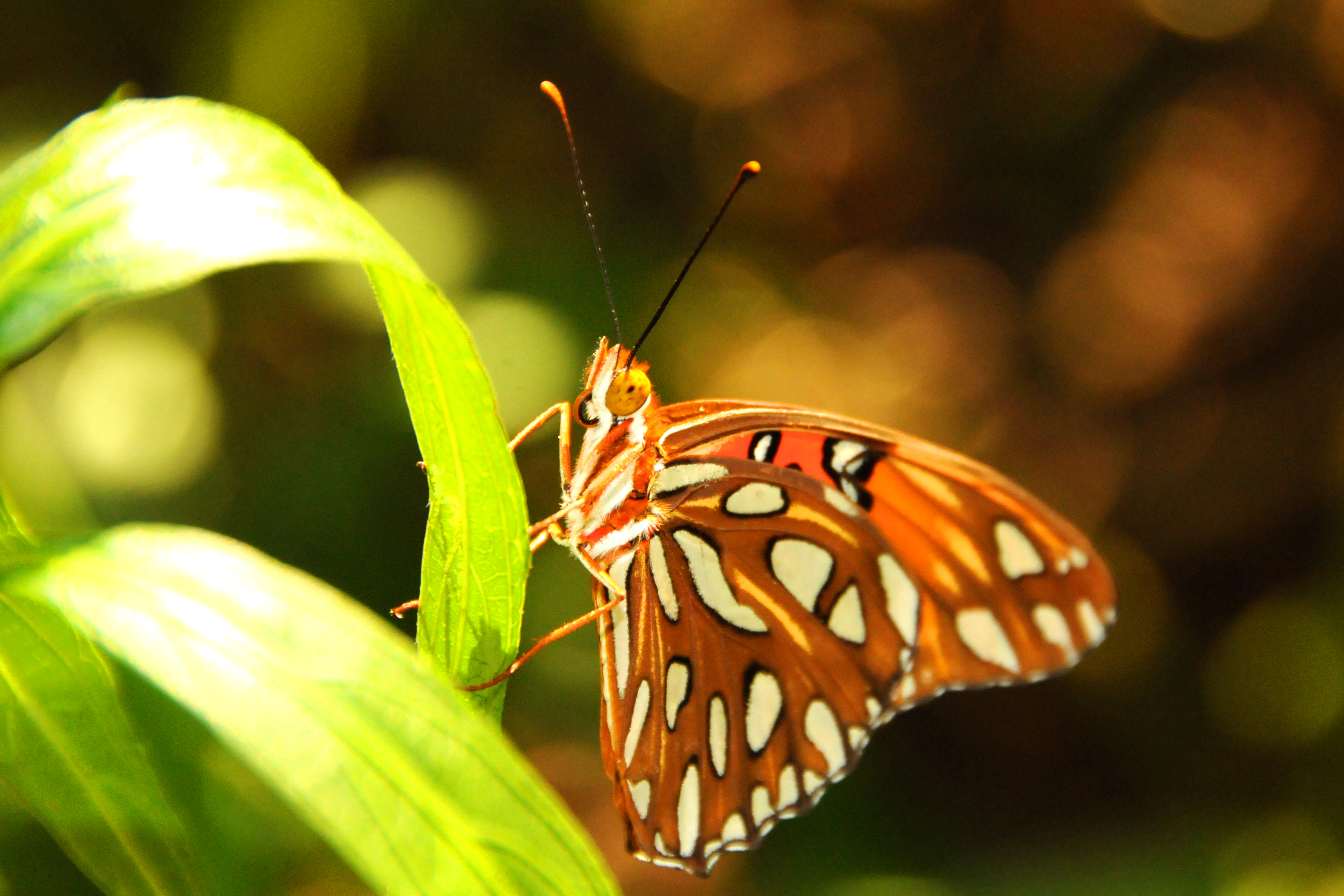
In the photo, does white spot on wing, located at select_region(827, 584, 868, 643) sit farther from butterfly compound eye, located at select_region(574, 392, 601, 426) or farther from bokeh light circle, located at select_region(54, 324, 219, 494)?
bokeh light circle, located at select_region(54, 324, 219, 494)

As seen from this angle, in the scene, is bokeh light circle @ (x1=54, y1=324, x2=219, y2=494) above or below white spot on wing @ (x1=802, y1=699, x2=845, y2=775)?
above

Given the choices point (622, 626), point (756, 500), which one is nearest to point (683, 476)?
point (756, 500)

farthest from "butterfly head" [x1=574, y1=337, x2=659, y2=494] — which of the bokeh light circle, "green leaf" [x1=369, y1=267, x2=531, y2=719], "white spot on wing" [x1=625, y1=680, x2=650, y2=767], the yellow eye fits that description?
the bokeh light circle

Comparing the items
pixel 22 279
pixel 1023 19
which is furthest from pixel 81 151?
pixel 1023 19

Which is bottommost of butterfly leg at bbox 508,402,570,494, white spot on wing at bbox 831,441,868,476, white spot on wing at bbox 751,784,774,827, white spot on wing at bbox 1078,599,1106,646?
white spot on wing at bbox 751,784,774,827

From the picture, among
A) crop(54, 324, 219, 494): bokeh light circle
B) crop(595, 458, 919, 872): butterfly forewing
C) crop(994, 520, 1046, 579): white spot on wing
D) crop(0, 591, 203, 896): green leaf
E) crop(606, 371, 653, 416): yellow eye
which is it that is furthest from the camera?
crop(54, 324, 219, 494): bokeh light circle

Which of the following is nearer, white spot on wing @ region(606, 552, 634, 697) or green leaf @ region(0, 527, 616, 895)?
green leaf @ region(0, 527, 616, 895)

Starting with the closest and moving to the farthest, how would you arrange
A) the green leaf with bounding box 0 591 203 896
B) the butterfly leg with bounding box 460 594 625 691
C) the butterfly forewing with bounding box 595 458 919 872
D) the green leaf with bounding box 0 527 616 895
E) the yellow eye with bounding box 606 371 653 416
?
the green leaf with bounding box 0 527 616 895 < the green leaf with bounding box 0 591 203 896 < the butterfly leg with bounding box 460 594 625 691 < the yellow eye with bounding box 606 371 653 416 < the butterfly forewing with bounding box 595 458 919 872

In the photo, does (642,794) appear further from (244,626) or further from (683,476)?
(244,626)

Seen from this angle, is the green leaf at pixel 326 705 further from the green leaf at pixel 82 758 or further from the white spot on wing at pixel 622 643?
the white spot on wing at pixel 622 643
